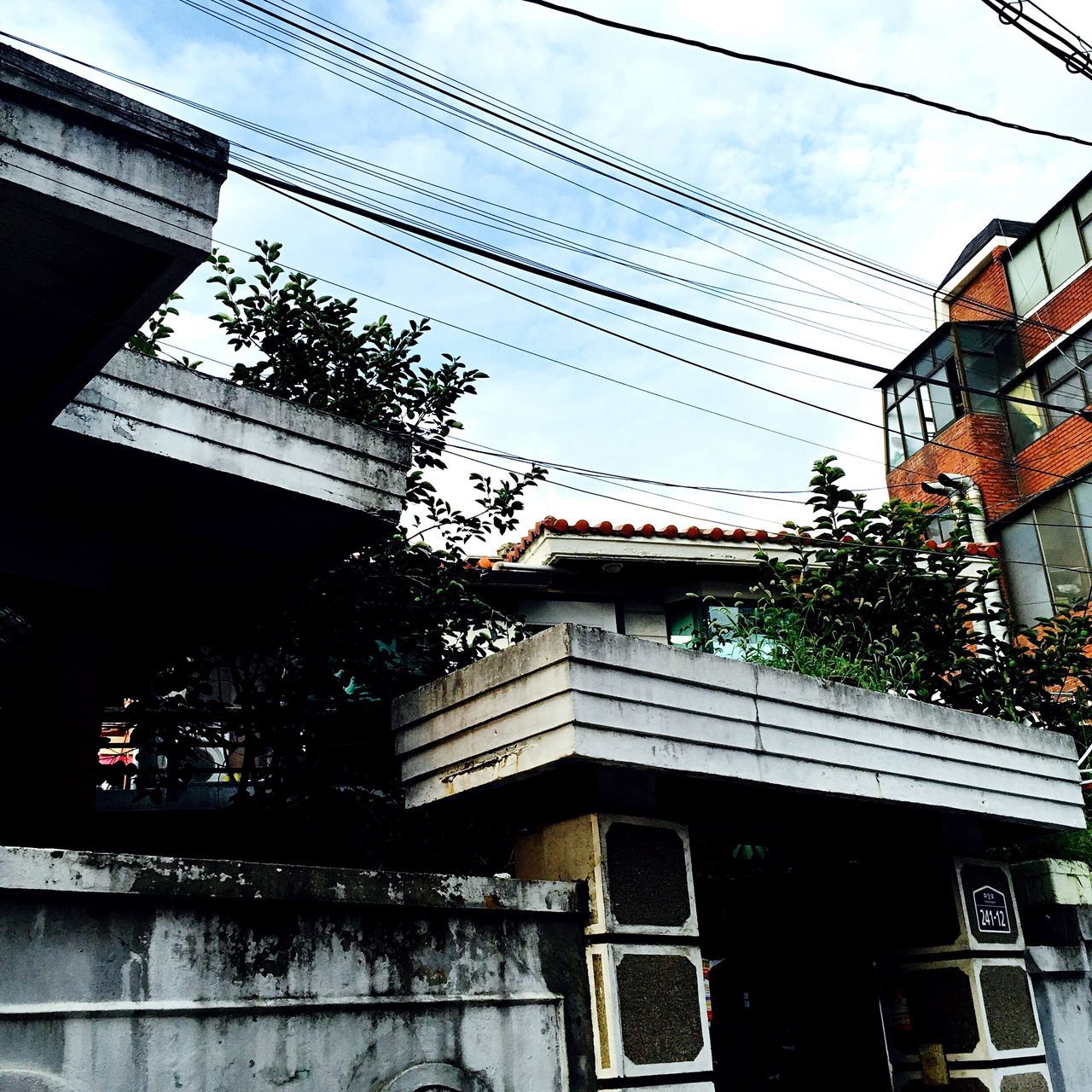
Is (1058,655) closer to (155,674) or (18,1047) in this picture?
(155,674)

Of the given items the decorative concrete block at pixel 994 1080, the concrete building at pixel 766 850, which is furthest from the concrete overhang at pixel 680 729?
the decorative concrete block at pixel 994 1080

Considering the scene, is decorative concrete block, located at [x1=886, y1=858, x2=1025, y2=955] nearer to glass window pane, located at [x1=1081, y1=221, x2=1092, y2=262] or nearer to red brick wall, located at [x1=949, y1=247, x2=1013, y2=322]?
glass window pane, located at [x1=1081, y1=221, x2=1092, y2=262]

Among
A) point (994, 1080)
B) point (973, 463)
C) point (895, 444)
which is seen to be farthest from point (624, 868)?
point (895, 444)

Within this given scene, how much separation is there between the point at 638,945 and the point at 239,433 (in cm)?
321

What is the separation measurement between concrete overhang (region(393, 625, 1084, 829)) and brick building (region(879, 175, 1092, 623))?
39.0 feet

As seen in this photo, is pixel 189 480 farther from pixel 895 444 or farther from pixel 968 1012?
pixel 895 444

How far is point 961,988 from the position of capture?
6.70 meters

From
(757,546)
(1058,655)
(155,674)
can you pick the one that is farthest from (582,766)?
(757,546)

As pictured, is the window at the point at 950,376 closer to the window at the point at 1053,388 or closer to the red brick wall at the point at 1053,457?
the window at the point at 1053,388

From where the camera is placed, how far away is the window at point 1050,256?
19.0 metres

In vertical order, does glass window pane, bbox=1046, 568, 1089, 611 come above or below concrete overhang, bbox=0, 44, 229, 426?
above

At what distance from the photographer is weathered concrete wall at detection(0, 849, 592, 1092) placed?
143 inches

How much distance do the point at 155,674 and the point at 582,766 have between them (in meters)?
4.33

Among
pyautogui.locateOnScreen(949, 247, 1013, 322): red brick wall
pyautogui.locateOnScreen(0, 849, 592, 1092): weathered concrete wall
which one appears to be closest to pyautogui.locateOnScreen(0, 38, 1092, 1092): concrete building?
pyautogui.locateOnScreen(0, 849, 592, 1092): weathered concrete wall
